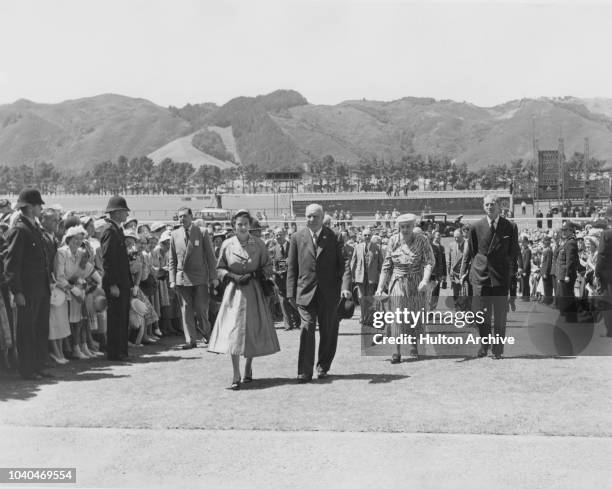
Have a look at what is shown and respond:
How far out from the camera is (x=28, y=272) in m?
8.80

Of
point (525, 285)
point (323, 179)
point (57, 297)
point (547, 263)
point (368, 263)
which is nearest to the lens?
point (57, 297)

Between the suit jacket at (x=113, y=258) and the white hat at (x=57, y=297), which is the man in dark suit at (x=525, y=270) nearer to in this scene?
the suit jacket at (x=113, y=258)

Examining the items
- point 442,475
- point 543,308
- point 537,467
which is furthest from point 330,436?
point 543,308

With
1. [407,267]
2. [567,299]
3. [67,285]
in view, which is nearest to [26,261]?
[67,285]

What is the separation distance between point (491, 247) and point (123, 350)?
4758 mm

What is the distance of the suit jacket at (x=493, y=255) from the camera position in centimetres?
945

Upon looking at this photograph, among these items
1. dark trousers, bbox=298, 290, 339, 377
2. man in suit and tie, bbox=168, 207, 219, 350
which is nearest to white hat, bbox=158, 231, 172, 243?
man in suit and tie, bbox=168, 207, 219, 350

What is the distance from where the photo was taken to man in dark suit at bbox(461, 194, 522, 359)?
941cm

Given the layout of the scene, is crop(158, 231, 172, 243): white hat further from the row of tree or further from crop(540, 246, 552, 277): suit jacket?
the row of tree

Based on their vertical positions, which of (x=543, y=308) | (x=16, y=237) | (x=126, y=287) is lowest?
(x=543, y=308)

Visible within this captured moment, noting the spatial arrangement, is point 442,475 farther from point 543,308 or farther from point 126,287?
point 543,308

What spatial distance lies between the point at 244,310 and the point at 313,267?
89 cm

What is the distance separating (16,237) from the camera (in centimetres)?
864

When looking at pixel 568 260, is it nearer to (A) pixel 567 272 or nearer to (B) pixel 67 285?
(A) pixel 567 272
